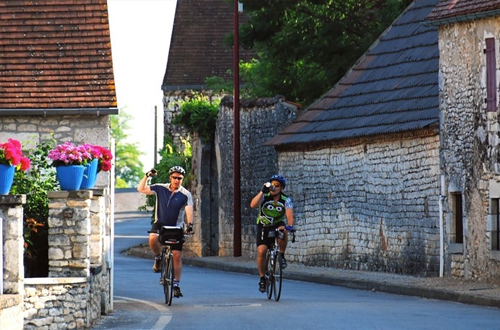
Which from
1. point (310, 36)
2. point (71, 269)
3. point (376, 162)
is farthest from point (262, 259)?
point (310, 36)

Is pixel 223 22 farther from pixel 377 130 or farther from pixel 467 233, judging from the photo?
pixel 467 233

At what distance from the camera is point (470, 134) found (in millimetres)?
24016

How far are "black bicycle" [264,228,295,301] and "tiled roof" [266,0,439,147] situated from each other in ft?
21.0

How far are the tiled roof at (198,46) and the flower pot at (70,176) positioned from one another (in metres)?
39.1

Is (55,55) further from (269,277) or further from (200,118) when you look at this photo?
(200,118)

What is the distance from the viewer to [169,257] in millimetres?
19141

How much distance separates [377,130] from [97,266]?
38.7ft

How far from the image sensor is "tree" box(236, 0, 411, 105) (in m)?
38.5

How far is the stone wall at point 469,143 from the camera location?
23.3 meters

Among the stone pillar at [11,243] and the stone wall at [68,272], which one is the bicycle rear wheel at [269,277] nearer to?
the stone wall at [68,272]

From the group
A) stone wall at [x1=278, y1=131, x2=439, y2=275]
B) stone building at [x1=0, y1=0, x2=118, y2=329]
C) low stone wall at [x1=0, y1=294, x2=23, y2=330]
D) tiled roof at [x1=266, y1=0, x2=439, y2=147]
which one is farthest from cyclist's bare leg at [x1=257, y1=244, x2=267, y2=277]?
low stone wall at [x1=0, y1=294, x2=23, y2=330]

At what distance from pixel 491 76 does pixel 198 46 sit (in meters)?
34.7

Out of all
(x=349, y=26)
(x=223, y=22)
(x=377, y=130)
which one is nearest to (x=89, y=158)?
(x=377, y=130)

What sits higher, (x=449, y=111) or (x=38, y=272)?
(x=449, y=111)
